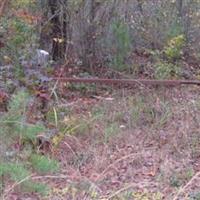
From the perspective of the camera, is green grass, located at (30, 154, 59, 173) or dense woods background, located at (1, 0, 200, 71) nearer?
green grass, located at (30, 154, 59, 173)

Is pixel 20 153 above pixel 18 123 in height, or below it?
below

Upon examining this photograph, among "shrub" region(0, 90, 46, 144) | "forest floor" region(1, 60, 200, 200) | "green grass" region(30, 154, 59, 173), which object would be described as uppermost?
A: "shrub" region(0, 90, 46, 144)

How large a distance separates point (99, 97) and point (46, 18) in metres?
1.67

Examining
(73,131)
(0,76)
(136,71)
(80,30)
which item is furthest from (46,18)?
(73,131)

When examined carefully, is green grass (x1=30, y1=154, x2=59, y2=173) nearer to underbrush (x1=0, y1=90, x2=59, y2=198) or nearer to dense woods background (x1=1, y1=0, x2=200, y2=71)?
underbrush (x1=0, y1=90, x2=59, y2=198)

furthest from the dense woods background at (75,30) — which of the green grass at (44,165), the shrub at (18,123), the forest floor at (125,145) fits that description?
the green grass at (44,165)

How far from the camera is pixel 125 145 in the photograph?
228 inches

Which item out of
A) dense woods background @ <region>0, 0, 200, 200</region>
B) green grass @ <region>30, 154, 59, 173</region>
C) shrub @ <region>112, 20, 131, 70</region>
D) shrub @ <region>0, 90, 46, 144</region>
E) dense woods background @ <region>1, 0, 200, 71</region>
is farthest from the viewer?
shrub @ <region>112, 20, 131, 70</region>

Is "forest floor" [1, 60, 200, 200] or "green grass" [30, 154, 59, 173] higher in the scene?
"green grass" [30, 154, 59, 173]

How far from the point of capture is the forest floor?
4.50m

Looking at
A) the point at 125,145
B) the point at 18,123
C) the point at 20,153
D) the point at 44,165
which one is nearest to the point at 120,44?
the point at 125,145

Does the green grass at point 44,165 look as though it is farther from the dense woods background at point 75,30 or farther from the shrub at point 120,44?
the shrub at point 120,44

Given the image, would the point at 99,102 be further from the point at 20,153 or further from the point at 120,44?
the point at 20,153

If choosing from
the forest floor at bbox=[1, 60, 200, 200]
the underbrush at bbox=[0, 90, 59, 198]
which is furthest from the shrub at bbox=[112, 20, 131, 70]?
the underbrush at bbox=[0, 90, 59, 198]
